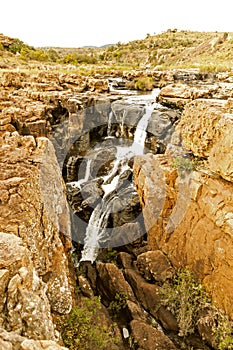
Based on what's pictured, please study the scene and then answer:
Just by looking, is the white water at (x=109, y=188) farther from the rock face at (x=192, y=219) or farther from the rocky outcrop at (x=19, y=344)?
the rocky outcrop at (x=19, y=344)

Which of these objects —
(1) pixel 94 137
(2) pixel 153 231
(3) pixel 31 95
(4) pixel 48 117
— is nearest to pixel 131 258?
(2) pixel 153 231

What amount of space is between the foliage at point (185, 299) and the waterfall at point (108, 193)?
3.28 m

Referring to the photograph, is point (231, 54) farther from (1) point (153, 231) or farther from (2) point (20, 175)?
(2) point (20, 175)

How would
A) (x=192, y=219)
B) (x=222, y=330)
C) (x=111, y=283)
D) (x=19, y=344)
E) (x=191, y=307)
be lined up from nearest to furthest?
1. (x=19, y=344)
2. (x=222, y=330)
3. (x=191, y=307)
4. (x=192, y=219)
5. (x=111, y=283)

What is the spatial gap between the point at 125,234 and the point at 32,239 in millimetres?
6019

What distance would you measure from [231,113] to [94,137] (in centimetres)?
906

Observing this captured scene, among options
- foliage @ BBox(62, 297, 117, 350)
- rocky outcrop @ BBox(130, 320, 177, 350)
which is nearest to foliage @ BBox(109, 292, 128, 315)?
rocky outcrop @ BBox(130, 320, 177, 350)

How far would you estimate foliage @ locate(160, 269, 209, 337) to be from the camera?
289 inches

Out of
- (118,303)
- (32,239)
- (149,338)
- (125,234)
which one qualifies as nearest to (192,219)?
(125,234)

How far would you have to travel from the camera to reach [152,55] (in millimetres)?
50188

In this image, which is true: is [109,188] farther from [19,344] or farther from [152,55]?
[152,55]

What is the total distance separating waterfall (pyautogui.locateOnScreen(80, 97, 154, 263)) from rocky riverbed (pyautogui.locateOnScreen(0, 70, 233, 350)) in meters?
0.42

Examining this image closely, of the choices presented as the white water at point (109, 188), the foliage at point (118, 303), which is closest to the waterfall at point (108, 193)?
the white water at point (109, 188)

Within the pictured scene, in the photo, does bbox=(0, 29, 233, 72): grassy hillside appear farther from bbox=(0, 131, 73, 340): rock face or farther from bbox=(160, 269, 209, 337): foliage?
bbox=(0, 131, 73, 340): rock face
